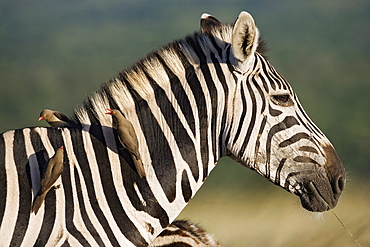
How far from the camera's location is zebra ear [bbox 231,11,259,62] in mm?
4570

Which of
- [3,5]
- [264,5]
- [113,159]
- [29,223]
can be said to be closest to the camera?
[29,223]

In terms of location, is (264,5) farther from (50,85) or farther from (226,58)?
(226,58)

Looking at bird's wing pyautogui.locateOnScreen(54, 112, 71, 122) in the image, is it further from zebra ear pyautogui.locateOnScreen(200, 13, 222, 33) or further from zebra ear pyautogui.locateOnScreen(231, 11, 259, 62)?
zebra ear pyautogui.locateOnScreen(231, 11, 259, 62)

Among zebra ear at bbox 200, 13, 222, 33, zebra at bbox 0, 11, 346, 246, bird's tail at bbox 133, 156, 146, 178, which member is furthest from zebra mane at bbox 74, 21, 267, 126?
bird's tail at bbox 133, 156, 146, 178

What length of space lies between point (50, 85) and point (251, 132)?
18901mm

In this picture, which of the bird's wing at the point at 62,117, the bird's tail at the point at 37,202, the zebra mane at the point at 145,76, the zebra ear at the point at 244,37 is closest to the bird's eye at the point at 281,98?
the zebra ear at the point at 244,37

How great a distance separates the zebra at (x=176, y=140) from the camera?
14.7 feet

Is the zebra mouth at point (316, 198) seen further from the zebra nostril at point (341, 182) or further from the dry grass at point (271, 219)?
the dry grass at point (271, 219)

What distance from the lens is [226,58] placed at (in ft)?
15.9

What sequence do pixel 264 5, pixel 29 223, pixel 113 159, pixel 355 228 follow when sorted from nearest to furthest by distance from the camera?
1. pixel 29 223
2. pixel 113 159
3. pixel 355 228
4. pixel 264 5

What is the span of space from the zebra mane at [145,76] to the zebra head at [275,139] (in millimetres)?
294

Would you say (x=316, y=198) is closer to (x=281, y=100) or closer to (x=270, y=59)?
(x=281, y=100)

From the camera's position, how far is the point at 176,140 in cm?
470

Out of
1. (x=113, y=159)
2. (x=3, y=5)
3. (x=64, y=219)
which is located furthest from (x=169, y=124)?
(x=3, y=5)
